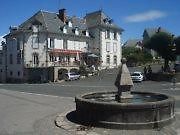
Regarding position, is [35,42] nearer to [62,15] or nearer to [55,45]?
[55,45]

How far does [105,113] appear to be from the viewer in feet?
42.7

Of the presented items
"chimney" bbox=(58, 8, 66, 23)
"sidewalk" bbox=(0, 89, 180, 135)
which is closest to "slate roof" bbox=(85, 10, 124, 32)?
"chimney" bbox=(58, 8, 66, 23)

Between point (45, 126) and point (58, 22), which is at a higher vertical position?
point (58, 22)

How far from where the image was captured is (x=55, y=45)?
58656 mm

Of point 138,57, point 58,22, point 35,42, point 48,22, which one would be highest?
point 58,22

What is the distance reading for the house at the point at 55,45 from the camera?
184 feet

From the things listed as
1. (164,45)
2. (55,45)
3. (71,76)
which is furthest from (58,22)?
(164,45)

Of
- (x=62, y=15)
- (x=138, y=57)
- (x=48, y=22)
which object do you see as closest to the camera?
(x=48, y=22)

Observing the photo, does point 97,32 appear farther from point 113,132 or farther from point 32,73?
point 113,132

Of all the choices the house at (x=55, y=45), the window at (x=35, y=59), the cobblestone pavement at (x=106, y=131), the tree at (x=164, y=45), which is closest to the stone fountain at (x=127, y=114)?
the cobblestone pavement at (x=106, y=131)

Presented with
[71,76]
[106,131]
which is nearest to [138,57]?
[71,76]

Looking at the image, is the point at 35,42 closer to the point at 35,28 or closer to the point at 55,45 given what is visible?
the point at 35,28

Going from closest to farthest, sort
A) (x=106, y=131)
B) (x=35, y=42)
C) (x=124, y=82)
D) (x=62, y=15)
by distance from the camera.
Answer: (x=106, y=131) < (x=124, y=82) < (x=35, y=42) < (x=62, y=15)

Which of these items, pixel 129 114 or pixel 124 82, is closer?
pixel 129 114
